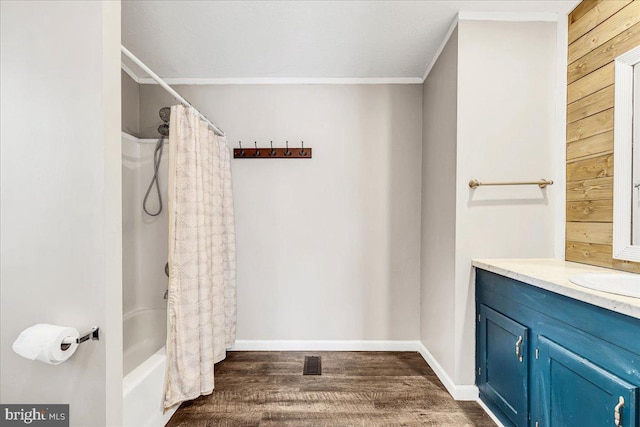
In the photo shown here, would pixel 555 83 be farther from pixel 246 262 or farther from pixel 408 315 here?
pixel 246 262

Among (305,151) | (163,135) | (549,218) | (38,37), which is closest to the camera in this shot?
(38,37)

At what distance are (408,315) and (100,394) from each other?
2.43 meters

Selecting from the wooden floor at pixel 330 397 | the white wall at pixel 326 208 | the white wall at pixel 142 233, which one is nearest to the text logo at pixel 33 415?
the wooden floor at pixel 330 397

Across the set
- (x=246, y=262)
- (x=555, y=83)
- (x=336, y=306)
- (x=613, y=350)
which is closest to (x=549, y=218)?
(x=555, y=83)

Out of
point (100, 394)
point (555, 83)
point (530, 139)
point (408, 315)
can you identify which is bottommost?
point (408, 315)

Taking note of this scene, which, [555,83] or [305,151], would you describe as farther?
[305,151]

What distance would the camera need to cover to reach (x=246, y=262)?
301 cm

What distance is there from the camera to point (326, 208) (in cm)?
300

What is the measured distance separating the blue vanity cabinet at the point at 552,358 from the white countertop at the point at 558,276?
44 millimetres

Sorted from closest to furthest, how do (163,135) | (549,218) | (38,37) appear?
(38,37) → (549,218) → (163,135)

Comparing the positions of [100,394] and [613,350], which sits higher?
[613,350]

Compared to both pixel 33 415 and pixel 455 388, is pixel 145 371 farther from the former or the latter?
pixel 455 388

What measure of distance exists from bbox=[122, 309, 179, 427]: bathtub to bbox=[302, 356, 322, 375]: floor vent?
36.8 inches

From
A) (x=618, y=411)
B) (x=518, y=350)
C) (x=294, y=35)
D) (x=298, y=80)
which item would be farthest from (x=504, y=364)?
(x=298, y=80)
